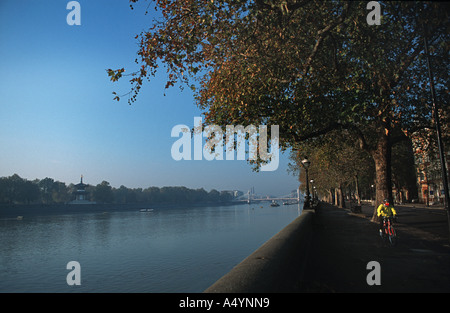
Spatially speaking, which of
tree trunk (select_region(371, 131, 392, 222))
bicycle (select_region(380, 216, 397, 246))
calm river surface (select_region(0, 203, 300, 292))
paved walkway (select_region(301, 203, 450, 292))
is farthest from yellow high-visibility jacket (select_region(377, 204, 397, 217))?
calm river surface (select_region(0, 203, 300, 292))

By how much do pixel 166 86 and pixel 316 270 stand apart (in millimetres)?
7151

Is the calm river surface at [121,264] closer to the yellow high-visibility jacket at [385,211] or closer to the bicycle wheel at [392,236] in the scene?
the bicycle wheel at [392,236]

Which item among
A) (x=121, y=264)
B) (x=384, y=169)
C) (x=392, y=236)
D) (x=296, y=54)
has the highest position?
(x=296, y=54)

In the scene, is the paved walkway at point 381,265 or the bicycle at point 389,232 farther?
the bicycle at point 389,232

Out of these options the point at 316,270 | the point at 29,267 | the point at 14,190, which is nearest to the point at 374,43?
the point at 316,270

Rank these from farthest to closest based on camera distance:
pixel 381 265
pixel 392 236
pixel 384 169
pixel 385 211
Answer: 1. pixel 384 169
2. pixel 385 211
3. pixel 392 236
4. pixel 381 265

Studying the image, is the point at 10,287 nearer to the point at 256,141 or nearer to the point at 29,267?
the point at 29,267

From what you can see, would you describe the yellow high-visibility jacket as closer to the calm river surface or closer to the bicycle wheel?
the bicycle wheel

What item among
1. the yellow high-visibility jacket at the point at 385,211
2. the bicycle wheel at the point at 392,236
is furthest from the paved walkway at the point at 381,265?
the yellow high-visibility jacket at the point at 385,211

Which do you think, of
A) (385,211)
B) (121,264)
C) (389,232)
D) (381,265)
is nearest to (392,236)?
(389,232)

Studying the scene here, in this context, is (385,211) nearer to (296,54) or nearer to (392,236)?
(392,236)

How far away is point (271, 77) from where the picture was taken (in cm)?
1357

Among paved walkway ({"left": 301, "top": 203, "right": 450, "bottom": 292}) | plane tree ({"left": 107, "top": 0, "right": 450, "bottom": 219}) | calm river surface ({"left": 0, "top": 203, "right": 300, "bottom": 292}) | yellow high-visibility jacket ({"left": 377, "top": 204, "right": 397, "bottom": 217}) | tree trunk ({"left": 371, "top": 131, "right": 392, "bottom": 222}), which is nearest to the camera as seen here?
paved walkway ({"left": 301, "top": 203, "right": 450, "bottom": 292})

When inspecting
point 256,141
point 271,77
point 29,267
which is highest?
point 271,77
